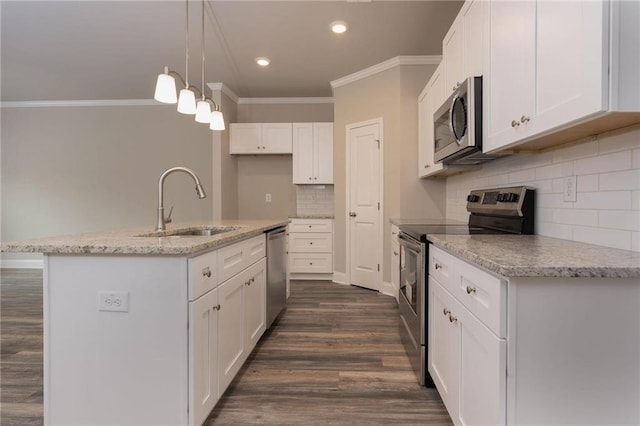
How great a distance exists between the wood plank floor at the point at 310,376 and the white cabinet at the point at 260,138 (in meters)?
2.51

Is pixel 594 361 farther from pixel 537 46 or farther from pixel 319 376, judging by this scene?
pixel 319 376

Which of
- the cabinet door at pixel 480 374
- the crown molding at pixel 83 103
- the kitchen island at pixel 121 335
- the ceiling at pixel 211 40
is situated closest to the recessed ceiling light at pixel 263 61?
the ceiling at pixel 211 40

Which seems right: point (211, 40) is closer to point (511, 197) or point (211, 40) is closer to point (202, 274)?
point (202, 274)

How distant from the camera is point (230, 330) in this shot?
1840 millimetres

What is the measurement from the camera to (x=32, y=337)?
2.70 m

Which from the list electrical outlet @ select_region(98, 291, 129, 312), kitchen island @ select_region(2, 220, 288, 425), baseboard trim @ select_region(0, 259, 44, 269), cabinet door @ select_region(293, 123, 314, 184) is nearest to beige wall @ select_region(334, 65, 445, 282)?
cabinet door @ select_region(293, 123, 314, 184)

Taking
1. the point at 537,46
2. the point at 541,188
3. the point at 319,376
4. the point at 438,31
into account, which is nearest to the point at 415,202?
the point at 438,31

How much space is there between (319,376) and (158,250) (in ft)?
4.18

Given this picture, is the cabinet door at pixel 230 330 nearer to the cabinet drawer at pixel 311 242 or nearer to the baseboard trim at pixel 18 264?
the cabinet drawer at pixel 311 242

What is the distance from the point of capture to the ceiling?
2.85 metres

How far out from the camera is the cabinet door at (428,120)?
9.43 feet

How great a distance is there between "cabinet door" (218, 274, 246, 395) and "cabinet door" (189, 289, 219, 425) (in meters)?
0.07

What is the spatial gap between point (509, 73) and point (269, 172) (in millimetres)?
4142

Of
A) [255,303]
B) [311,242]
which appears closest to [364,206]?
[311,242]
